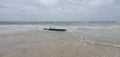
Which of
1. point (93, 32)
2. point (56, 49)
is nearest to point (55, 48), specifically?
point (56, 49)

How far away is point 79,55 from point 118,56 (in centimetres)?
242

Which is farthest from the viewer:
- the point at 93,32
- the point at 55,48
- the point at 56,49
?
the point at 93,32

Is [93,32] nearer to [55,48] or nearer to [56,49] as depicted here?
[55,48]

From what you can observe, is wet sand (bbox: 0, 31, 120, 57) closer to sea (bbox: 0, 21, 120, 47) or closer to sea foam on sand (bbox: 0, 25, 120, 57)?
sea foam on sand (bbox: 0, 25, 120, 57)

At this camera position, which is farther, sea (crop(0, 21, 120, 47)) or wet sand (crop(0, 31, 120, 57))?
sea (crop(0, 21, 120, 47))

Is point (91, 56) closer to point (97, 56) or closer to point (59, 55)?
point (97, 56)

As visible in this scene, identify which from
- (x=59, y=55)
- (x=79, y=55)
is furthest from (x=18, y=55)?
(x=79, y=55)

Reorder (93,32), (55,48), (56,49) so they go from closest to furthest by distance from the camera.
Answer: (56,49) < (55,48) < (93,32)

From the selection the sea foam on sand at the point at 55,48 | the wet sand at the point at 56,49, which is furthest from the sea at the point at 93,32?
the wet sand at the point at 56,49

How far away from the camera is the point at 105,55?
25.8 ft

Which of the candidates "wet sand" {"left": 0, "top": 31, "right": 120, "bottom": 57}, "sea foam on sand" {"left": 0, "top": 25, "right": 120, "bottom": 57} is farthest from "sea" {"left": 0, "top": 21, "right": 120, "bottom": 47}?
"wet sand" {"left": 0, "top": 31, "right": 120, "bottom": 57}

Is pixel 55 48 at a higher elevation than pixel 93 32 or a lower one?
higher

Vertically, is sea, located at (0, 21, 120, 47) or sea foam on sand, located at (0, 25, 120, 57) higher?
sea foam on sand, located at (0, 25, 120, 57)

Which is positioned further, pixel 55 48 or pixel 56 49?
pixel 55 48
